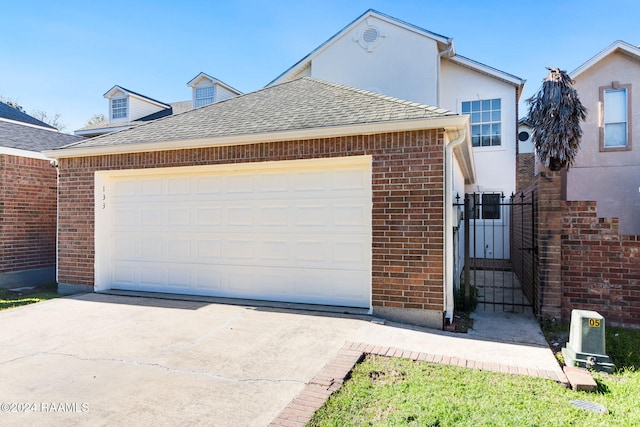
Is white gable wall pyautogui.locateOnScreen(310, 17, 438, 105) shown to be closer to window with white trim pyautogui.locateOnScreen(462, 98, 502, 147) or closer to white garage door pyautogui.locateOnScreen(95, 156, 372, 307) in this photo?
window with white trim pyautogui.locateOnScreen(462, 98, 502, 147)

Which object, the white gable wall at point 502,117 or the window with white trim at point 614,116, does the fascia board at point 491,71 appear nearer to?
the white gable wall at point 502,117

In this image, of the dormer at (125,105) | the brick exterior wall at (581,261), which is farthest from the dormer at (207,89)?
the brick exterior wall at (581,261)

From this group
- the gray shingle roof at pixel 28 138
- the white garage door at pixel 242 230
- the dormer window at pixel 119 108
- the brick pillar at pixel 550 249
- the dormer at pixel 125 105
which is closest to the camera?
the brick pillar at pixel 550 249

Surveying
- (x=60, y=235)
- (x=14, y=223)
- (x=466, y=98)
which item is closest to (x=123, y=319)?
(x=60, y=235)

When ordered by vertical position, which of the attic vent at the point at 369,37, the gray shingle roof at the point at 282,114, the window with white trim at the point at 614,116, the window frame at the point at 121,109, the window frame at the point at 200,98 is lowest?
the gray shingle roof at the point at 282,114

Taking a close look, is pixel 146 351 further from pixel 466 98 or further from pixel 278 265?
pixel 466 98

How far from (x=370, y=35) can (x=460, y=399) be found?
44.7 feet

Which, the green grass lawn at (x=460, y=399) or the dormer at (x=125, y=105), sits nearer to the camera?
the green grass lawn at (x=460, y=399)

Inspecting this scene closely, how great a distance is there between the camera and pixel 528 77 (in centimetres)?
1365

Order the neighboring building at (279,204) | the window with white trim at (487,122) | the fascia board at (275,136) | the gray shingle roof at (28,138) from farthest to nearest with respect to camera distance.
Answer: the window with white trim at (487,122), the gray shingle roof at (28,138), the neighboring building at (279,204), the fascia board at (275,136)

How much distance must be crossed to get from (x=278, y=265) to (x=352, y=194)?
1.79 meters

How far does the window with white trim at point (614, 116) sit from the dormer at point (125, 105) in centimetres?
1793

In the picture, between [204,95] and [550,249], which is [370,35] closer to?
[204,95]

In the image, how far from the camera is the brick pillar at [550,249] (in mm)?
6023
